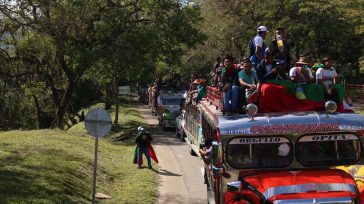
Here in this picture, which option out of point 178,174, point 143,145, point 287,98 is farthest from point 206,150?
point 143,145

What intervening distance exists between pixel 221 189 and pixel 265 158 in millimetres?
961

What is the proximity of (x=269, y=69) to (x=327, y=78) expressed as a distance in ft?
4.69

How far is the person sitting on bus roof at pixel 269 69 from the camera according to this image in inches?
386

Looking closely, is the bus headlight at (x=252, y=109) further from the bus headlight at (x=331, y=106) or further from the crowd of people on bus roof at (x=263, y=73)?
the bus headlight at (x=331, y=106)

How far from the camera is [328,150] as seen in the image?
856 cm

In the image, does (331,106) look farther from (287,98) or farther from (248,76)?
(248,76)

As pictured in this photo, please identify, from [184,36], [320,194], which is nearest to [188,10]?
[184,36]

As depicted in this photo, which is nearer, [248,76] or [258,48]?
[248,76]

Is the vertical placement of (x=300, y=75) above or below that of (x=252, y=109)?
above

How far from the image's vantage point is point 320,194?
7602 millimetres

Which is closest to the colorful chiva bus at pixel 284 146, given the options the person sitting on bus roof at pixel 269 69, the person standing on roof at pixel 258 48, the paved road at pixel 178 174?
the person sitting on bus roof at pixel 269 69

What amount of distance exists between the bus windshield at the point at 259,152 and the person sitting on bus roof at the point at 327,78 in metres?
1.41

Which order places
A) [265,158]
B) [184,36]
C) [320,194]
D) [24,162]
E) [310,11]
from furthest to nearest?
[310,11]
[184,36]
[24,162]
[265,158]
[320,194]

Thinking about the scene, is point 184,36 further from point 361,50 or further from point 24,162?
point 361,50
